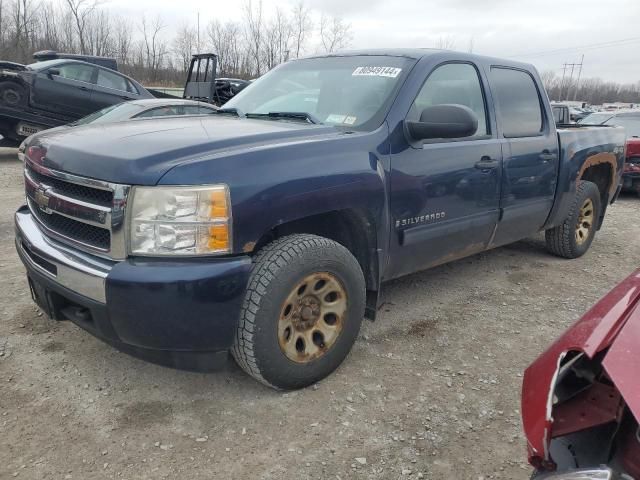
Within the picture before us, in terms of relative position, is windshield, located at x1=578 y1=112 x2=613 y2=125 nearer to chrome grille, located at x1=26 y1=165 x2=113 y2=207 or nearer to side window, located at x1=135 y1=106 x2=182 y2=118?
side window, located at x1=135 y1=106 x2=182 y2=118

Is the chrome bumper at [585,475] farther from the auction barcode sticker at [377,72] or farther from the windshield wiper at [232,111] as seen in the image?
the windshield wiper at [232,111]

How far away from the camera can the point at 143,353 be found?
2.38 meters

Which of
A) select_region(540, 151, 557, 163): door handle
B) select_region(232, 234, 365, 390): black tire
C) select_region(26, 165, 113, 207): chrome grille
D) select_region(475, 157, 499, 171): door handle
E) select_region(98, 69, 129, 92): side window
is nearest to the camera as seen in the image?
select_region(26, 165, 113, 207): chrome grille

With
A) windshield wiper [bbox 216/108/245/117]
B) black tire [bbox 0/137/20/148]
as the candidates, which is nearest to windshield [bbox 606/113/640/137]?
windshield wiper [bbox 216/108/245/117]

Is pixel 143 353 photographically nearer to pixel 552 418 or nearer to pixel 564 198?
pixel 552 418

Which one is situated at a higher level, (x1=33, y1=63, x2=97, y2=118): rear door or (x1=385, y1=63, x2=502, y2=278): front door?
(x1=33, y1=63, x2=97, y2=118): rear door

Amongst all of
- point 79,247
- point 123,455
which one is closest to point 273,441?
point 123,455

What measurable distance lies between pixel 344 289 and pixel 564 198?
2.82m

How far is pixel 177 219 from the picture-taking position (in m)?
2.23

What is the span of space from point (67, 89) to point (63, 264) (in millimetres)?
8935

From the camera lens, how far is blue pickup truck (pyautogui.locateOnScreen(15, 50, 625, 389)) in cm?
225

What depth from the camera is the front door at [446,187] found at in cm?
315

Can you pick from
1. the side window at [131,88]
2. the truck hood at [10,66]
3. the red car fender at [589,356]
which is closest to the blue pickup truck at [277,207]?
the red car fender at [589,356]

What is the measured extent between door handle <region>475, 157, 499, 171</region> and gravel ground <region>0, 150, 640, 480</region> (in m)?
1.07
